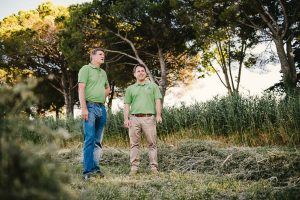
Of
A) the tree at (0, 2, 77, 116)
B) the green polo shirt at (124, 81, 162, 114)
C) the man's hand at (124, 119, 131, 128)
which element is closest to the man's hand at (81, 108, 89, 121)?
the man's hand at (124, 119, 131, 128)

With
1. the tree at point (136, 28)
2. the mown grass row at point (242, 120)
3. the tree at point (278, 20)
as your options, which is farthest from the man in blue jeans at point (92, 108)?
the tree at point (136, 28)

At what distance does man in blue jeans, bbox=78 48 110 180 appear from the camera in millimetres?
5191

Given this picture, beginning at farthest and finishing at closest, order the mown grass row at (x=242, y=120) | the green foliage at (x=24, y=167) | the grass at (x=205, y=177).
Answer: the mown grass row at (x=242, y=120) < the grass at (x=205, y=177) < the green foliage at (x=24, y=167)

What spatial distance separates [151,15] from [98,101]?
14271mm

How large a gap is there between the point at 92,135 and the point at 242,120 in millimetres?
4279

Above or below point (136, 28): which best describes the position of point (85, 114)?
below

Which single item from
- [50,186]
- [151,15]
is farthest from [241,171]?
[151,15]

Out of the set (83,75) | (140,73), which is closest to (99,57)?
(83,75)

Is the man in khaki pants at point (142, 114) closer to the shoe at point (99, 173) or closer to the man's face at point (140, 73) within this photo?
the man's face at point (140, 73)

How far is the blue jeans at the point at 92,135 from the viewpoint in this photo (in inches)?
205

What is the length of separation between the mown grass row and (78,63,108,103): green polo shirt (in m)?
2.26

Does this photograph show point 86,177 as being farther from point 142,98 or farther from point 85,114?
point 142,98

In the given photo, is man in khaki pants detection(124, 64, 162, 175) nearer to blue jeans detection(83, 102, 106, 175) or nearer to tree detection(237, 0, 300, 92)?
blue jeans detection(83, 102, 106, 175)

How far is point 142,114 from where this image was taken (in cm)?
571
